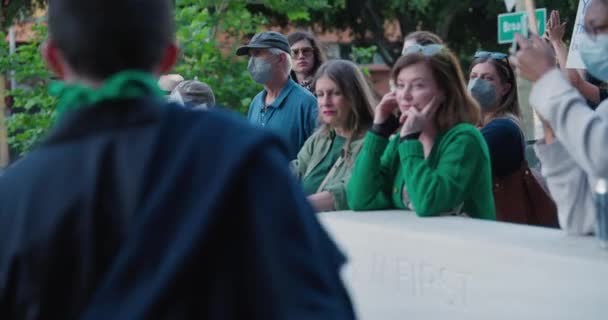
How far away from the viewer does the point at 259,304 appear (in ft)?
6.49

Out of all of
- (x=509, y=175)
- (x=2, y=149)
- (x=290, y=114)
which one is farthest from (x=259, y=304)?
(x=2, y=149)

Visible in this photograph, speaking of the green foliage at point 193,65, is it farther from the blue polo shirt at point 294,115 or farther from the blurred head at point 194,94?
the blue polo shirt at point 294,115

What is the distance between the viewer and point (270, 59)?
309 inches

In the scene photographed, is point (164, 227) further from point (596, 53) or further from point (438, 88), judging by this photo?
point (438, 88)

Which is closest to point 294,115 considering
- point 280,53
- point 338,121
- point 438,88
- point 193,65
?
point 280,53

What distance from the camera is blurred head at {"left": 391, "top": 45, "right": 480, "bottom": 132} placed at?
5164 millimetres

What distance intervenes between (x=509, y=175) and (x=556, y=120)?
2.03m

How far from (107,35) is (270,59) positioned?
5.85m

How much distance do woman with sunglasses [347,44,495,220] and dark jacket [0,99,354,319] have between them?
2.84 meters

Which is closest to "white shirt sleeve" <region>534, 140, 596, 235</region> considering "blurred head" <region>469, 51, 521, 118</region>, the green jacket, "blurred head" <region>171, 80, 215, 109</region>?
the green jacket

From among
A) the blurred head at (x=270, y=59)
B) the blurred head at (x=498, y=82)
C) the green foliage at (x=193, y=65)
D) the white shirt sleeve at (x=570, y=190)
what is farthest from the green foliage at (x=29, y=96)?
the white shirt sleeve at (x=570, y=190)

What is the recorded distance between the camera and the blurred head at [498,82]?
20.7 ft

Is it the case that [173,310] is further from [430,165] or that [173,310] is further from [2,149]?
[2,149]

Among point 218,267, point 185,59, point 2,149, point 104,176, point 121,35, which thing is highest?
point 121,35
